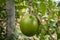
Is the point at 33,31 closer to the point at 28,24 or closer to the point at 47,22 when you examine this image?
the point at 28,24

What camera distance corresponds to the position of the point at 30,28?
928mm

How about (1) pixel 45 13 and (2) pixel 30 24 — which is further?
(1) pixel 45 13

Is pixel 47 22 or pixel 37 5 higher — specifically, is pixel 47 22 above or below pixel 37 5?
below

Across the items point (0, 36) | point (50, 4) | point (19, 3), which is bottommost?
point (0, 36)

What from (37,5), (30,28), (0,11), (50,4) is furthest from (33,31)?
(0,11)

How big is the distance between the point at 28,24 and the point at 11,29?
137mm

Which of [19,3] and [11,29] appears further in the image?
[19,3]

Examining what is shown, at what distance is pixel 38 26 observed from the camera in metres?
0.96

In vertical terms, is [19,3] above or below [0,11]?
above

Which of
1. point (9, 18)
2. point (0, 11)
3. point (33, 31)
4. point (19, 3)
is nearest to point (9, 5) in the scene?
point (9, 18)

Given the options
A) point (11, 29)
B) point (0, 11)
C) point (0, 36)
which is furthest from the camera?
point (0, 11)

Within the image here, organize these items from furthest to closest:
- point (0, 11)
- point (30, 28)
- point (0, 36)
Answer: point (0, 11) → point (0, 36) → point (30, 28)

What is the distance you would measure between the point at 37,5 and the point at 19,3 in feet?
1.54

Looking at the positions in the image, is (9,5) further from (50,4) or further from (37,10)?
(50,4)
